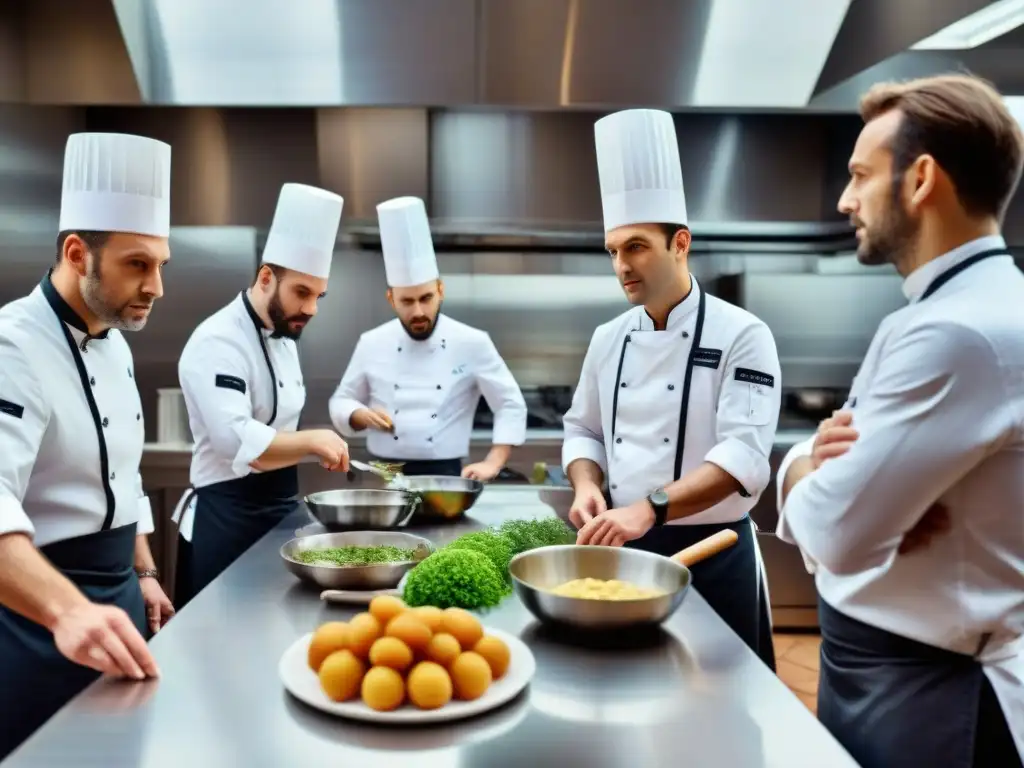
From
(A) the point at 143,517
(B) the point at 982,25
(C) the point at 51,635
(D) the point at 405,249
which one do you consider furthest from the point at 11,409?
(B) the point at 982,25

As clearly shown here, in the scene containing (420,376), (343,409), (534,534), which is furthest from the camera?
(420,376)

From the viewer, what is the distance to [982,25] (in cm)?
270

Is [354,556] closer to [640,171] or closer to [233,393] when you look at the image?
[233,393]

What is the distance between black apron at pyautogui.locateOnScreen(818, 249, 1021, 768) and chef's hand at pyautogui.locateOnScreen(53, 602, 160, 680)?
3.45ft

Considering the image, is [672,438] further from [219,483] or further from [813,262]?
[813,262]

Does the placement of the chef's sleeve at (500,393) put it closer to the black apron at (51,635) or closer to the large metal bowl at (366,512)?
the large metal bowl at (366,512)

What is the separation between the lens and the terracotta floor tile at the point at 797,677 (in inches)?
121

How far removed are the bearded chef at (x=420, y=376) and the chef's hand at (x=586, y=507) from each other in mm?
1114

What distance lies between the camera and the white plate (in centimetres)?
95

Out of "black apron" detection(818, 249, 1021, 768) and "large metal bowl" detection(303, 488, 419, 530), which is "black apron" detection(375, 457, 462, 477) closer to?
"large metal bowl" detection(303, 488, 419, 530)

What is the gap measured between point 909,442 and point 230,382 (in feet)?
5.77

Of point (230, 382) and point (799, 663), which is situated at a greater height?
point (230, 382)

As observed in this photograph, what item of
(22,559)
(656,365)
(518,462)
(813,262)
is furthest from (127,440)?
(813,262)

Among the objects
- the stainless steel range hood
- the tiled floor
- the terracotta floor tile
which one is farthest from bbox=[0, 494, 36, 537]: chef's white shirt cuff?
the terracotta floor tile
